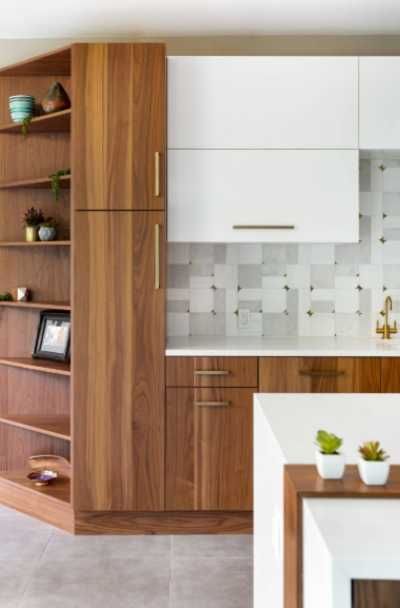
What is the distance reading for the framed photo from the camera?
3564 millimetres

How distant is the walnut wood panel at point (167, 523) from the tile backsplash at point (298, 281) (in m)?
1.00

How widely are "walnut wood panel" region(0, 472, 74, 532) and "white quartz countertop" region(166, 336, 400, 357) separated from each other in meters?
0.92

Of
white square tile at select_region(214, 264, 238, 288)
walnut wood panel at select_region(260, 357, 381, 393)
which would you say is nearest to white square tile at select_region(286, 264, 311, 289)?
white square tile at select_region(214, 264, 238, 288)

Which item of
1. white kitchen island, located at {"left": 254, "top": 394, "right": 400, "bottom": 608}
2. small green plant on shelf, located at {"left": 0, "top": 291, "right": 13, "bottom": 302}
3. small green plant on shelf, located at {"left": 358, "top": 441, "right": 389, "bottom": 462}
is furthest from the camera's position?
small green plant on shelf, located at {"left": 0, "top": 291, "right": 13, "bottom": 302}

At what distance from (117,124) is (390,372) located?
5.61ft

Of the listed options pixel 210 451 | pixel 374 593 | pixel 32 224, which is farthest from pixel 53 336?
pixel 374 593

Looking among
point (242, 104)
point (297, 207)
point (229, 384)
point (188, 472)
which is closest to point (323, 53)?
point (242, 104)

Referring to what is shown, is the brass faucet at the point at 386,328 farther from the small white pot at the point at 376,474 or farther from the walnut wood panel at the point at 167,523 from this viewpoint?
the small white pot at the point at 376,474

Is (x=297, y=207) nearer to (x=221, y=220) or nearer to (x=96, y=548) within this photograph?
(x=221, y=220)

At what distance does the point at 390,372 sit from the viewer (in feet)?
10.4

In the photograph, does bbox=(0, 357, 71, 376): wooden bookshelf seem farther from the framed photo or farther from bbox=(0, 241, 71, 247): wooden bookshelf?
bbox=(0, 241, 71, 247): wooden bookshelf

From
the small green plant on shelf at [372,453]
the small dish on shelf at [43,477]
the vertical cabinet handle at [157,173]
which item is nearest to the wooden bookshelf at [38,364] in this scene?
the small dish on shelf at [43,477]

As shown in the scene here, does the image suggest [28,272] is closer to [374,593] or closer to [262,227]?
[262,227]

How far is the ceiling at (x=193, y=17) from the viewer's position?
335 cm
